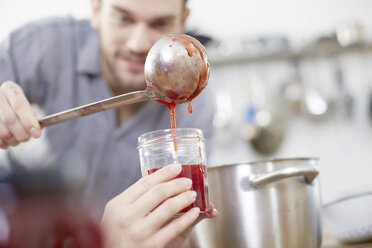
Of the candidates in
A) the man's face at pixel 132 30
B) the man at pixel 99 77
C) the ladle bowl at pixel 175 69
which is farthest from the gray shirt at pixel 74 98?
the ladle bowl at pixel 175 69

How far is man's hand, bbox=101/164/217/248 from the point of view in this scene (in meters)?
0.63

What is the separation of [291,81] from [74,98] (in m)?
1.62

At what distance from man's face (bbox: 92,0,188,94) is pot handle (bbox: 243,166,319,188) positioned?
0.71m

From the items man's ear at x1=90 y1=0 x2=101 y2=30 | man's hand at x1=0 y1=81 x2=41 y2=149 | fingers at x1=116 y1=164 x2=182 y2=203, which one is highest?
man's ear at x1=90 y1=0 x2=101 y2=30

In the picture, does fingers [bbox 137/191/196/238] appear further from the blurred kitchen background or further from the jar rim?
the blurred kitchen background

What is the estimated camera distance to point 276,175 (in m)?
0.74

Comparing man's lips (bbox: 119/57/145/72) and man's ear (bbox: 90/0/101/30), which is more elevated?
man's ear (bbox: 90/0/101/30)

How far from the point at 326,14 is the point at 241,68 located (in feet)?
2.15

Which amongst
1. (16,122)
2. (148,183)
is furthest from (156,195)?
(16,122)

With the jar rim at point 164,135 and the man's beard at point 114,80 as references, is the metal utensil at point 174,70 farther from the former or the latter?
the man's beard at point 114,80

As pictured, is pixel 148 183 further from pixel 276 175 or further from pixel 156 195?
pixel 276 175

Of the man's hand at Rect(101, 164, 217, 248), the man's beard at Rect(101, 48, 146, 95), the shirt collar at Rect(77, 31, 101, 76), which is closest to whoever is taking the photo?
the man's hand at Rect(101, 164, 217, 248)

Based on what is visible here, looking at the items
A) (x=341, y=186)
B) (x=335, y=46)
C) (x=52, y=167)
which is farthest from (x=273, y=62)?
(x=52, y=167)

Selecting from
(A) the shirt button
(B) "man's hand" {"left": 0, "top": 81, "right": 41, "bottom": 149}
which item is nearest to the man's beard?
(A) the shirt button
